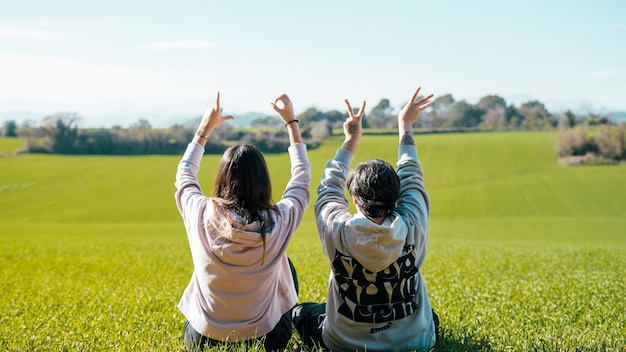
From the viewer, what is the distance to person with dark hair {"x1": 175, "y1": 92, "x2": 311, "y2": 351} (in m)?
4.04

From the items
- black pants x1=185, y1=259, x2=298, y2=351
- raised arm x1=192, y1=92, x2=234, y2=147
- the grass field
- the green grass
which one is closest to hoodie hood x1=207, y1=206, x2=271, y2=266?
black pants x1=185, y1=259, x2=298, y2=351

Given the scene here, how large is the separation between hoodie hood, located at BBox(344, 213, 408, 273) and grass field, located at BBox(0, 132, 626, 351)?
1.35 m

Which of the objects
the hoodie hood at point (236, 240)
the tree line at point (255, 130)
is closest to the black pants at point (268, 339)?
the hoodie hood at point (236, 240)

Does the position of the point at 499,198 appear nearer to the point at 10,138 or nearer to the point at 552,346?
the point at 552,346

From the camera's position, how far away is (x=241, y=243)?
13.4 ft

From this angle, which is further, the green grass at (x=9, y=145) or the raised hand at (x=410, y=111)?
the green grass at (x=9, y=145)

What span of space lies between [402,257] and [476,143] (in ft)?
231

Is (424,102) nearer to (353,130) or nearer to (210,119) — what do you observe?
(353,130)

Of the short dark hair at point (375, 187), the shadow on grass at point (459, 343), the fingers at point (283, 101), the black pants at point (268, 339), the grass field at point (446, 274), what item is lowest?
the grass field at point (446, 274)

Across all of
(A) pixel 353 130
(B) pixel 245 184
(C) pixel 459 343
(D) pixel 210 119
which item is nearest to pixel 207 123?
(D) pixel 210 119

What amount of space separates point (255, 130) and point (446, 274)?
62886mm

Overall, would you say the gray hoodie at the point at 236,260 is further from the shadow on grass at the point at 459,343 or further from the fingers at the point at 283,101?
the shadow on grass at the point at 459,343

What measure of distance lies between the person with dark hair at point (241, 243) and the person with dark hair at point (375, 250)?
1.06 ft

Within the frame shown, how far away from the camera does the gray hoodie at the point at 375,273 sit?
4.02m
